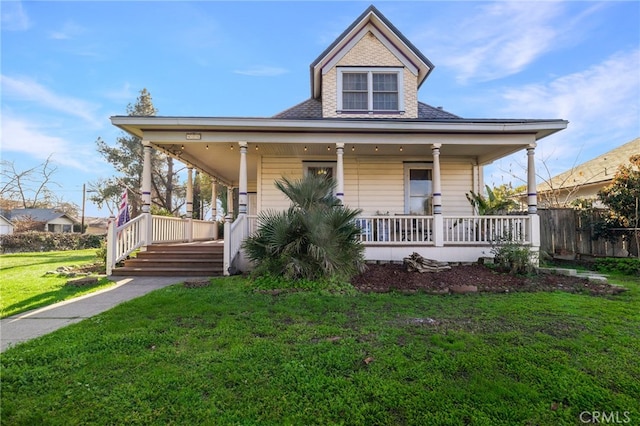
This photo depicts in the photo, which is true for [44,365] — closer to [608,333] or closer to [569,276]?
[608,333]

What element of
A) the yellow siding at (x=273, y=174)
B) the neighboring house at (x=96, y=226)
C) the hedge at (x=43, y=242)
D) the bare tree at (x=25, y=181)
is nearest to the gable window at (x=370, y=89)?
the yellow siding at (x=273, y=174)

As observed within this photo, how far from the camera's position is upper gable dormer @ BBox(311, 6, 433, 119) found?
985 cm

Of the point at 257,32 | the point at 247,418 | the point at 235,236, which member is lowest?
the point at 247,418

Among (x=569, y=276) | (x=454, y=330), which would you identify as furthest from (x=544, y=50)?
(x=454, y=330)

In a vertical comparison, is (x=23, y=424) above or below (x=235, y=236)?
below

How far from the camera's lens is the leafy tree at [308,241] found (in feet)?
19.4

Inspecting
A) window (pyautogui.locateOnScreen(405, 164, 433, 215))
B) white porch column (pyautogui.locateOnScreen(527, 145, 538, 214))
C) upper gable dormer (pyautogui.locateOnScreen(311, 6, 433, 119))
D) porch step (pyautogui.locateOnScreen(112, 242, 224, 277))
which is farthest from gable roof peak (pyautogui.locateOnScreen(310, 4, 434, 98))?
porch step (pyautogui.locateOnScreen(112, 242, 224, 277))

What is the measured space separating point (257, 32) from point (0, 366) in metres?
12.4

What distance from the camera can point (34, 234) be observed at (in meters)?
18.4

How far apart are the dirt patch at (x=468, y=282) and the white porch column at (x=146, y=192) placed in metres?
6.09

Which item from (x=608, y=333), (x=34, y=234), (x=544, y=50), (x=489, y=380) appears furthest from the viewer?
(x=34, y=234)

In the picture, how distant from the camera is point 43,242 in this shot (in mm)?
18609

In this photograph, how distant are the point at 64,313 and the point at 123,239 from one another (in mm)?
3694

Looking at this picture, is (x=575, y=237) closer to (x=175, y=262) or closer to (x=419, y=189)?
(x=419, y=189)
